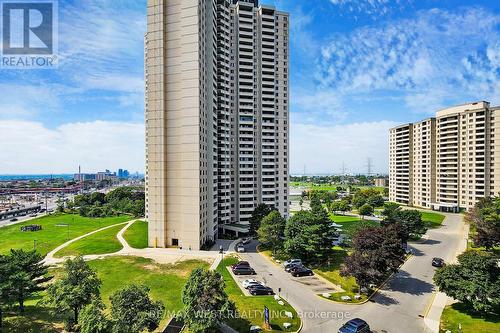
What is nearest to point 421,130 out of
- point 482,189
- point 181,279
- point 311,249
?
point 482,189

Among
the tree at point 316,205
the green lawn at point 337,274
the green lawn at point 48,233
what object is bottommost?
the green lawn at point 48,233

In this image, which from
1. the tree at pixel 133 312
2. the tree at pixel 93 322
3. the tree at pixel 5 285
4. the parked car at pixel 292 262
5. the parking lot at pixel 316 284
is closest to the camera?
the tree at pixel 93 322

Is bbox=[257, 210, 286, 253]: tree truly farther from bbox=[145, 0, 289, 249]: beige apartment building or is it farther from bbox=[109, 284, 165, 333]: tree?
bbox=[109, 284, 165, 333]: tree

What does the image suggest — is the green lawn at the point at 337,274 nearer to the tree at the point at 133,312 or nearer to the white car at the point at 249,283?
the white car at the point at 249,283

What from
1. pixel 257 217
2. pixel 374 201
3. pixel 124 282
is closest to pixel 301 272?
pixel 257 217

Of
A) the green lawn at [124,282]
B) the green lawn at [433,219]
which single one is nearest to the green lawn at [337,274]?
the green lawn at [124,282]

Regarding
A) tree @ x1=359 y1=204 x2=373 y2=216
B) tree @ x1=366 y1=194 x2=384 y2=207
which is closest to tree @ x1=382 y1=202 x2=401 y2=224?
tree @ x1=359 y1=204 x2=373 y2=216

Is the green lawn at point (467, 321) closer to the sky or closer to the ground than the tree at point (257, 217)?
closer to the ground
